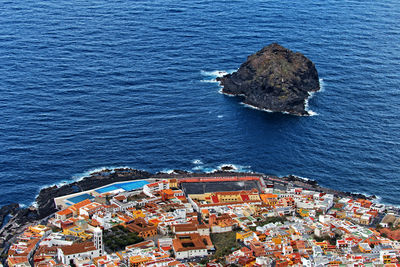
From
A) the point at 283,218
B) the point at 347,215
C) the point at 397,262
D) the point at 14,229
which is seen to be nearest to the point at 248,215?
the point at 283,218

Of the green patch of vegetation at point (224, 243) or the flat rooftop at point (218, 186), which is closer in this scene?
the green patch of vegetation at point (224, 243)

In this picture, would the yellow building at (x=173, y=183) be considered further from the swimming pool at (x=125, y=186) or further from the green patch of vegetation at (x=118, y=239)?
the green patch of vegetation at (x=118, y=239)

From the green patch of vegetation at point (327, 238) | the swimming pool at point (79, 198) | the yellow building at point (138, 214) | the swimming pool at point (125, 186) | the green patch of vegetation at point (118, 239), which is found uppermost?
the swimming pool at point (125, 186)

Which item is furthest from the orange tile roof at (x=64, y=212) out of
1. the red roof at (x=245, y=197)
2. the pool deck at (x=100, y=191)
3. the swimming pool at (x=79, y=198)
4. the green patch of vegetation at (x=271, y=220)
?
the green patch of vegetation at (x=271, y=220)

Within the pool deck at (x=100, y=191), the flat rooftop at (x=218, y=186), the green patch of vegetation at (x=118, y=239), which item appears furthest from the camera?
the flat rooftop at (x=218, y=186)

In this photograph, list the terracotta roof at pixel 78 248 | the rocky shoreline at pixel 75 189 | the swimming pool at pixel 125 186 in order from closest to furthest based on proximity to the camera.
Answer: the terracotta roof at pixel 78 248, the rocky shoreline at pixel 75 189, the swimming pool at pixel 125 186

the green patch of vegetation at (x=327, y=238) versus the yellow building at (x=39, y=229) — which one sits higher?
the yellow building at (x=39, y=229)

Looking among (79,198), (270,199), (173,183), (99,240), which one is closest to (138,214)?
(99,240)

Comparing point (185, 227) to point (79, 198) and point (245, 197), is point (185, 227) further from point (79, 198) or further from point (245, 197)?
point (79, 198)

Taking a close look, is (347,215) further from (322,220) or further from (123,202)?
(123,202)
